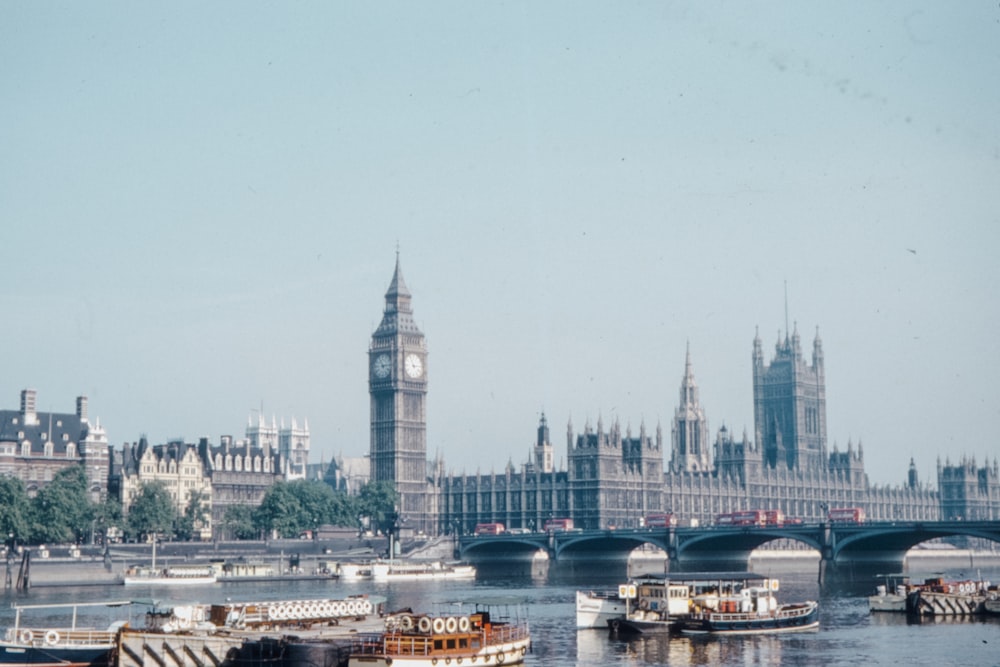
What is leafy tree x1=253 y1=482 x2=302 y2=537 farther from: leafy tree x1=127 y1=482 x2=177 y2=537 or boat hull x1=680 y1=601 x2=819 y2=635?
boat hull x1=680 y1=601 x2=819 y2=635

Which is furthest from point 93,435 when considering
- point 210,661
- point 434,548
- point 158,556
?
point 210,661

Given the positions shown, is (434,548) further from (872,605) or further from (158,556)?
(872,605)

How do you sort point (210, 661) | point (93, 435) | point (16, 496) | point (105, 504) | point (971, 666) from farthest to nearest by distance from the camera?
point (93, 435)
point (105, 504)
point (16, 496)
point (971, 666)
point (210, 661)

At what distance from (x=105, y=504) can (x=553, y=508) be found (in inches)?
2221

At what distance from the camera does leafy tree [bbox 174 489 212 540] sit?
502ft

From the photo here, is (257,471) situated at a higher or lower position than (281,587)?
higher

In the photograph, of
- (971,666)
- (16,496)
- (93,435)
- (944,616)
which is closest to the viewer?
(971,666)

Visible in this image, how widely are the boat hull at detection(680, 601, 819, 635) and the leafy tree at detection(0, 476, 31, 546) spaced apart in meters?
76.1

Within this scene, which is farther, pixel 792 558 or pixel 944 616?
pixel 792 558

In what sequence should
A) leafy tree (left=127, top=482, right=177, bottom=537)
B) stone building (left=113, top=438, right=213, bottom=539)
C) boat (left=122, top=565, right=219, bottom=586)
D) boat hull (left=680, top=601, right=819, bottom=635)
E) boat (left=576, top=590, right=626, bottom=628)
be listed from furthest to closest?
stone building (left=113, top=438, right=213, bottom=539) < leafy tree (left=127, top=482, right=177, bottom=537) < boat (left=122, top=565, right=219, bottom=586) < boat (left=576, top=590, right=626, bottom=628) < boat hull (left=680, top=601, right=819, bottom=635)

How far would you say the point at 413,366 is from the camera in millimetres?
187375

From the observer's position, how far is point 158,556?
135 metres

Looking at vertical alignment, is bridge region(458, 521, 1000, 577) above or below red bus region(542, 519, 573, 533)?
below

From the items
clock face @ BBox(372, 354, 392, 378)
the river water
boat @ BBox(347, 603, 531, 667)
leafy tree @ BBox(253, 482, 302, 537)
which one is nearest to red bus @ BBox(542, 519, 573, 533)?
leafy tree @ BBox(253, 482, 302, 537)
